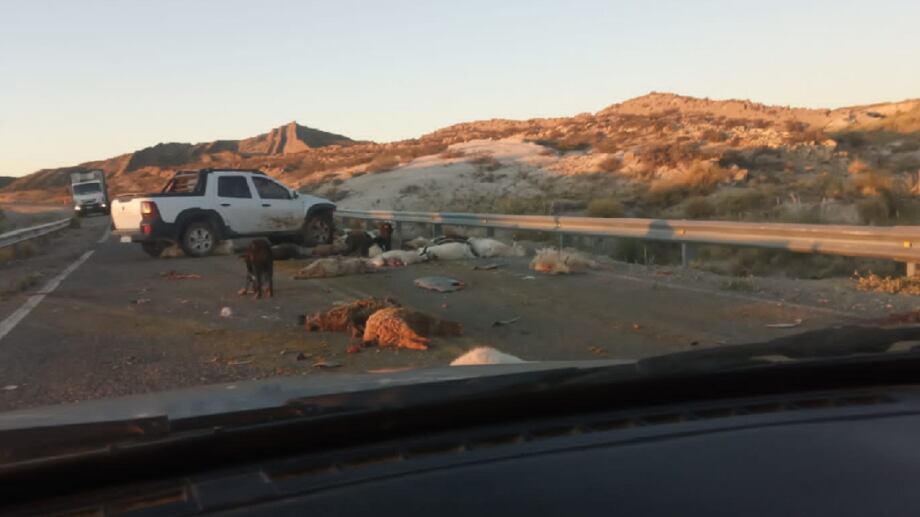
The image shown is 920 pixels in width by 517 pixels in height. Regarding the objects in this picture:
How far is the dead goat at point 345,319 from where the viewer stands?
28.2 ft

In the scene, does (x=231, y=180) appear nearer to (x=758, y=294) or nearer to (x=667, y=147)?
(x=758, y=294)

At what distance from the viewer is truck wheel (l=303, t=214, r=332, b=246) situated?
65.2 ft

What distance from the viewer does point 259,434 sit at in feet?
8.44

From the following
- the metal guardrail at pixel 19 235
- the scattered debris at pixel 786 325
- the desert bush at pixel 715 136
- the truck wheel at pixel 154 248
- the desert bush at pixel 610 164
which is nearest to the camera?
the scattered debris at pixel 786 325

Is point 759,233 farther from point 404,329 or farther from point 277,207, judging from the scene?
point 277,207

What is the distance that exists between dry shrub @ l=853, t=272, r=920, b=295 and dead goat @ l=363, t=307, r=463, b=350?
17.1 ft

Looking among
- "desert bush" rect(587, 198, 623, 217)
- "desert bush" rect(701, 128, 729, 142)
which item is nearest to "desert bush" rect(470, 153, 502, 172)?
"desert bush" rect(701, 128, 729, 142)

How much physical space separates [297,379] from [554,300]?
7.09 m

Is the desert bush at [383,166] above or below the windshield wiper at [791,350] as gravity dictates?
above

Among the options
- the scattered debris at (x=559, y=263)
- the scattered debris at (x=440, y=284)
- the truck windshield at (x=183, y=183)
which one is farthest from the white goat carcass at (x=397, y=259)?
the truck windshield at (x=183, y=183)

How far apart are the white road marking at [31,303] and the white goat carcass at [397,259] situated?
16.7 feet

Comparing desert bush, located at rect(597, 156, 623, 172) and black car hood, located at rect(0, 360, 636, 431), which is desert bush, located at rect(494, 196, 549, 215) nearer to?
desert bush, located at rect(597, 156, 623, 172)

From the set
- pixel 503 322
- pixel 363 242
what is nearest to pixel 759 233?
pixel 503 322

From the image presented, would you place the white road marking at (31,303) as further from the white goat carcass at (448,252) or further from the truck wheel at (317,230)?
the white goat carcass at (448,252)
